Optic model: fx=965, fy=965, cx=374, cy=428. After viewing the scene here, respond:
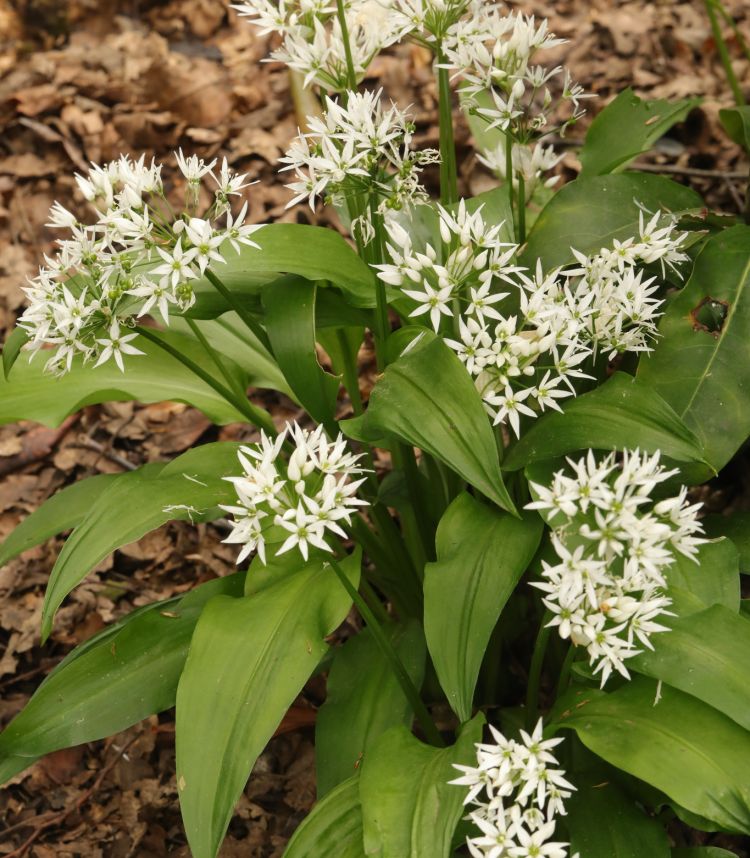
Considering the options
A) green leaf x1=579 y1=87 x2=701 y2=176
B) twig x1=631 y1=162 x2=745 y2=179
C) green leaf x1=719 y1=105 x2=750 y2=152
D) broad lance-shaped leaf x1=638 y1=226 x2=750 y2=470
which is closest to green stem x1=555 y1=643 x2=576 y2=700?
broad lance-shaped leaf x1=638 y1=226 x2=750 y2=470

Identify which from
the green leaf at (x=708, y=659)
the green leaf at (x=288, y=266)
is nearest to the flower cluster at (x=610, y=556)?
the green leaf at (x=708, y=659)

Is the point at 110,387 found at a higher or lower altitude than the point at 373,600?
higher

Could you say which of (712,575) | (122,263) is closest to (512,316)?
(712,575)

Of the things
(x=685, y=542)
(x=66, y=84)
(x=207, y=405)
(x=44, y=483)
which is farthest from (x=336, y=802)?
(x=66, y=84)

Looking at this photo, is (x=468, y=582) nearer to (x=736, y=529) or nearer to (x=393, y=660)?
(x=393, y=660)

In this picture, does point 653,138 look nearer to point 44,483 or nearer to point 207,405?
point 207,405

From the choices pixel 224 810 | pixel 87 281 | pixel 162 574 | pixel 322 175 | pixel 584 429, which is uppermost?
pixel 322 175

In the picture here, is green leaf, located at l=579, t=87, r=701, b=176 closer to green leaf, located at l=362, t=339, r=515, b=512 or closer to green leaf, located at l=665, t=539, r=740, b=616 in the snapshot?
green leaf, located at l=362, t=339, r=515, b=512
